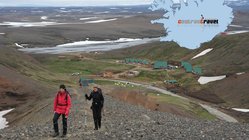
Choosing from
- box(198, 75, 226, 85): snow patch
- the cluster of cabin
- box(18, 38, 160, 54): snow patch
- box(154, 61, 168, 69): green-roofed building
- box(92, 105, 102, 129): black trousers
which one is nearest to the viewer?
box(92, 105, 102, 129): black trousers

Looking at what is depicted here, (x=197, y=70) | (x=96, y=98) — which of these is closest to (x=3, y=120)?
(x=96, y=98)

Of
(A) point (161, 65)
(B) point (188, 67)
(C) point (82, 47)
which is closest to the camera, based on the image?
(B) point (188, 67)

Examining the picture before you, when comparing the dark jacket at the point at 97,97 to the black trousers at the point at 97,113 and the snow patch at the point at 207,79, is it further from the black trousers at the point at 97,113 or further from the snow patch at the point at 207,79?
the snow patch at the point at 207,79

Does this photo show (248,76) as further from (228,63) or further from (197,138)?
(197,138)

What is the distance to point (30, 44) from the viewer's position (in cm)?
16000

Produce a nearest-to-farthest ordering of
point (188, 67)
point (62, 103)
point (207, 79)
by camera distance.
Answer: point (62, 103) < point (207, 79) < point (188, 67)

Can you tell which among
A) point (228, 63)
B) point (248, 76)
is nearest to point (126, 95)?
point (248, 76)

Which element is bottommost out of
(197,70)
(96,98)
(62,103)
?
(197,70)

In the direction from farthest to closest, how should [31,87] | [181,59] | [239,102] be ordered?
[181,59] < [239,102] < [31,87]

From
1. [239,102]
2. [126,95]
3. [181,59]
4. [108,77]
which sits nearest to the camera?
[126,95]

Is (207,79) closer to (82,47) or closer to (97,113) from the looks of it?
(97,113)

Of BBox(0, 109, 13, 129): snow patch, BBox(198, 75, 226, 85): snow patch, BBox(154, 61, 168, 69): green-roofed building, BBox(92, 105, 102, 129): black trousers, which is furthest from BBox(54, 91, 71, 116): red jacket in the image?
BBox(154, 61, 168, 69): green-roofed building

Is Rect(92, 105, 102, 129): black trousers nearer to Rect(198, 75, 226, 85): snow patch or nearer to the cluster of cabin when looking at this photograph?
Rect(198, 75, 226, 85): snow patch

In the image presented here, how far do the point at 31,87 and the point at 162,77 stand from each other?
33126mm
